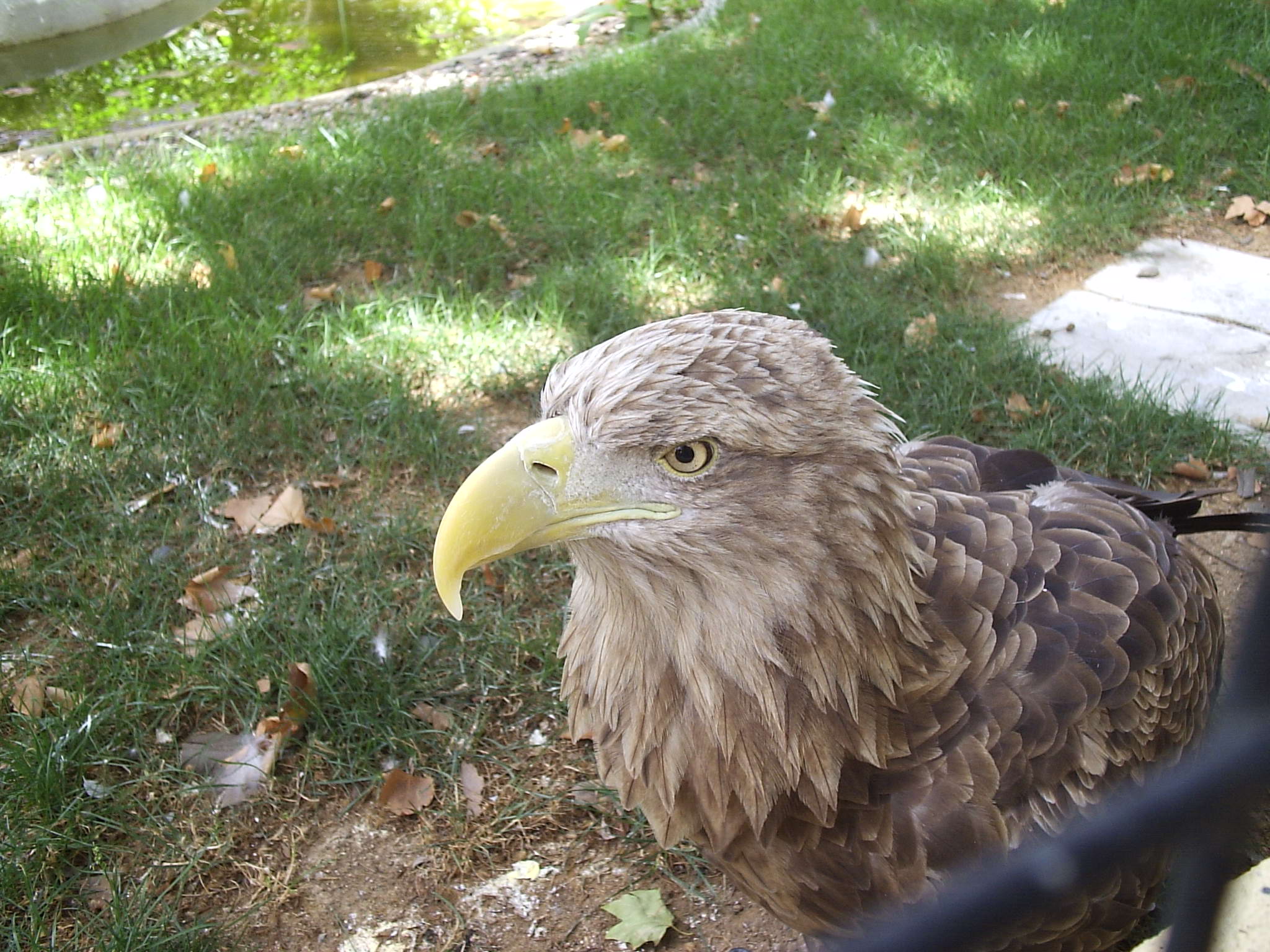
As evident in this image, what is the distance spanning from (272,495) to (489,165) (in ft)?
8.03

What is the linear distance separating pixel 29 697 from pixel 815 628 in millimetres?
2214

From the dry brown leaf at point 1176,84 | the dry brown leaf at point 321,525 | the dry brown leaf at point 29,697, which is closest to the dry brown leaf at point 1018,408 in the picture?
the dry brown leaf at point 321,525

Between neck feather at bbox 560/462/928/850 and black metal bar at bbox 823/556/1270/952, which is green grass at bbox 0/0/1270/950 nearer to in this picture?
neck feather at bbox 560/462/928/850

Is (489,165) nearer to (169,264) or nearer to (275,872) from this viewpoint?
(169,264)

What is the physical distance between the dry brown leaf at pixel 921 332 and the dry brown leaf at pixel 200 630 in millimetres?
2730

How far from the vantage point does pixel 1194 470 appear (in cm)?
366

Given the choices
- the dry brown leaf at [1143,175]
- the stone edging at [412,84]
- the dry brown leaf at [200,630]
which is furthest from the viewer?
the stone edging at [412,84]

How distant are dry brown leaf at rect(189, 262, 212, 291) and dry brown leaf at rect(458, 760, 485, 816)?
255 cm

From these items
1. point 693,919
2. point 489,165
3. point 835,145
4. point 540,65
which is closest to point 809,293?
point 835,145

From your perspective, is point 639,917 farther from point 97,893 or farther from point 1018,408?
point 1018,408

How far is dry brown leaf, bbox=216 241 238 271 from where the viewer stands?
14.5 feet

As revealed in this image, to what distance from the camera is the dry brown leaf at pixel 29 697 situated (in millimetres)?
2740

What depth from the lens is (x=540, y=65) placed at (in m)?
6.87

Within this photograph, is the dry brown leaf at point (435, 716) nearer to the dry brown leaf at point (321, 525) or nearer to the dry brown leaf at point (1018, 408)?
the dry brown leaf at point (321, 525)
